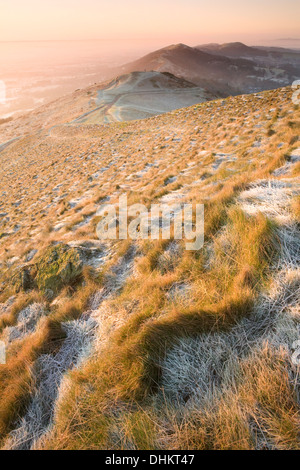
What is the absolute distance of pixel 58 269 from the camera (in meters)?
4.24

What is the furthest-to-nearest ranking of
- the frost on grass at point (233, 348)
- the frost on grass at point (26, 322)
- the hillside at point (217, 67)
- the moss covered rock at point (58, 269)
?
1. the hillside at point (217, 67)
2. the moss covered rock at point (58, 269)
3. the frost on grass at point (26, 322)
4. the frost on grass at point (233, 348)

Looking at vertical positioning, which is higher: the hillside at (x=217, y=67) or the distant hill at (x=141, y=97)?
the hillside at (x=217, y=67)

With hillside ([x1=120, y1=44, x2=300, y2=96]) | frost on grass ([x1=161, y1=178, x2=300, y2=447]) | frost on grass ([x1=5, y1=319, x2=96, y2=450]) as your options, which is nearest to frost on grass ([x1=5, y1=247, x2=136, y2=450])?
frost on grass ([x1=5, y1=319, x2=96, y2=450])

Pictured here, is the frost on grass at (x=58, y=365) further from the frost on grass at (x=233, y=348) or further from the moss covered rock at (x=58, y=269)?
the frost on grass at (x=233, y=348)

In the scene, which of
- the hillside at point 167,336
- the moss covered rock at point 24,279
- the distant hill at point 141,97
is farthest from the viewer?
the distant hill at point 141,97

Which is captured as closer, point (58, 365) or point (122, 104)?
point (58, 365)

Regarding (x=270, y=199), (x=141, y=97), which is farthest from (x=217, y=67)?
(x=270, y=199)

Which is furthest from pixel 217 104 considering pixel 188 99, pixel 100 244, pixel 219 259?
pixel 188 99

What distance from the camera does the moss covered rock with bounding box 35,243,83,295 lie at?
4.03 metres

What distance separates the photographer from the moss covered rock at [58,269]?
4027mm

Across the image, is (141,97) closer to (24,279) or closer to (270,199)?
(24,279)

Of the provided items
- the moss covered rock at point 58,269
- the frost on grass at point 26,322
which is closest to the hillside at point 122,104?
the moss covered rock at point 58,269

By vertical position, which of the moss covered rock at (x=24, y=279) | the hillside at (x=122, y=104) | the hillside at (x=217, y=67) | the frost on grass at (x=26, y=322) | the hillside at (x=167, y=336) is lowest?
the frost on grass at (x=26, y=322)

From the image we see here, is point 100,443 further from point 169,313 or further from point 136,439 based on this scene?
point 169,313
